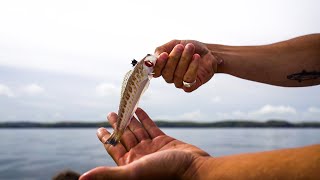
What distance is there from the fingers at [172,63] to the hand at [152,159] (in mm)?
1214

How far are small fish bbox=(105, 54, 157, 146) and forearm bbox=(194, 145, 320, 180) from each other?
249cm

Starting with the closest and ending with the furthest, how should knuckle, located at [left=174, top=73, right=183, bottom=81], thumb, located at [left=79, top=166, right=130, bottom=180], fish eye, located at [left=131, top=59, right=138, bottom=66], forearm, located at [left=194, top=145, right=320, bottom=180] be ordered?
forearm, located at [left=194, top=145, right=320, bottom=180], thumb, located at [left=79, top=166, right=130, bottom=180], fish eye, located at [left=131, top=59, right=138, bottom=66], knuckle, located at [left=174, top=73, right=183, bottom=81]

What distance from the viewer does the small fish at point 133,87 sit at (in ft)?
23.4

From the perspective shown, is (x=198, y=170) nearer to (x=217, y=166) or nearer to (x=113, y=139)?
(x=217, y=166)

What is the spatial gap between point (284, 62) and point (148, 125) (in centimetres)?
362

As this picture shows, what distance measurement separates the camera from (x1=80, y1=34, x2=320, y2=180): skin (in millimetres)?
4426

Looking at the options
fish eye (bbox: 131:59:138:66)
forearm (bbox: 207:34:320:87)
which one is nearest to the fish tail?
fish eye (bbox: 131:59:138:66)

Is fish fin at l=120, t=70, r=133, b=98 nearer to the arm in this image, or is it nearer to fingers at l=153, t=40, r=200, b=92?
fingers at l=153, t=40, r=200, b=92

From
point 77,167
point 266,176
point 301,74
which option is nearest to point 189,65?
point 301,74

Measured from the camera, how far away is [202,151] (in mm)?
5410

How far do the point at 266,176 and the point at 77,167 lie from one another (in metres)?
69.8

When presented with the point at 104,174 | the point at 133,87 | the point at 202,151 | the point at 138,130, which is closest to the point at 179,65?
the point at 133,87

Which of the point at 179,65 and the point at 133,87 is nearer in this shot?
the point at 133,87

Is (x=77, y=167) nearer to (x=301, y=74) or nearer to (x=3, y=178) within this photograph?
(x=3, y=178)
